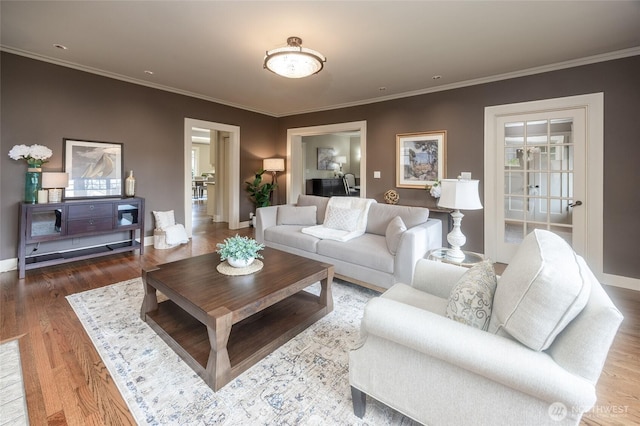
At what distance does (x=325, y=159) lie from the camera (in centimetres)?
966

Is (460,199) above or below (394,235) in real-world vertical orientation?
above

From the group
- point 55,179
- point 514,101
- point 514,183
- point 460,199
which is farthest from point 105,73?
point 514,183

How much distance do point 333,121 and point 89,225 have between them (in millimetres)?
4307

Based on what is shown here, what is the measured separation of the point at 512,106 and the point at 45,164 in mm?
6070

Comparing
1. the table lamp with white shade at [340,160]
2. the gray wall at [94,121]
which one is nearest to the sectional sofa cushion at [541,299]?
the gray wall at [94,121]

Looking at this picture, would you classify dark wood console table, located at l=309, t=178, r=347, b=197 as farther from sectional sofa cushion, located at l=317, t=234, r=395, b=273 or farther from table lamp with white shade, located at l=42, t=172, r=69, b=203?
table lamp with white shade, located at l=42, t=172, r=69, b=203

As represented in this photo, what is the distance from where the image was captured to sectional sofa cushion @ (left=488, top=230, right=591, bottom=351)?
0.93 m

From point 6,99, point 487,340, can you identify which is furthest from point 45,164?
point 487,340

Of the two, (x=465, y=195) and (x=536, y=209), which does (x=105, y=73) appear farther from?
(x=536, y=209)

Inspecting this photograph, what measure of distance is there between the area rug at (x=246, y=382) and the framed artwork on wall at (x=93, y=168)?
2.26 m

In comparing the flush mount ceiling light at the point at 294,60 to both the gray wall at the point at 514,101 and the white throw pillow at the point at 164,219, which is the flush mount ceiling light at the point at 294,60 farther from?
the white throw pillow at the point at 164,219

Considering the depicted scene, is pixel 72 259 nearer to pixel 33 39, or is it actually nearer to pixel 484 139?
pixel 33 39

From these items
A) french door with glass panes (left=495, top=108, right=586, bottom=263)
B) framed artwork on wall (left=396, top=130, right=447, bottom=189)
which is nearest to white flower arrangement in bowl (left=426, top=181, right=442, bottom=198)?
framed artwork on wall (left=396, top=130, right=447, bottom=189)

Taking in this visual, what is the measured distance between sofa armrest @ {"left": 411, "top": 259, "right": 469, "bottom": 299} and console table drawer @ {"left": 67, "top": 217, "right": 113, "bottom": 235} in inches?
154
